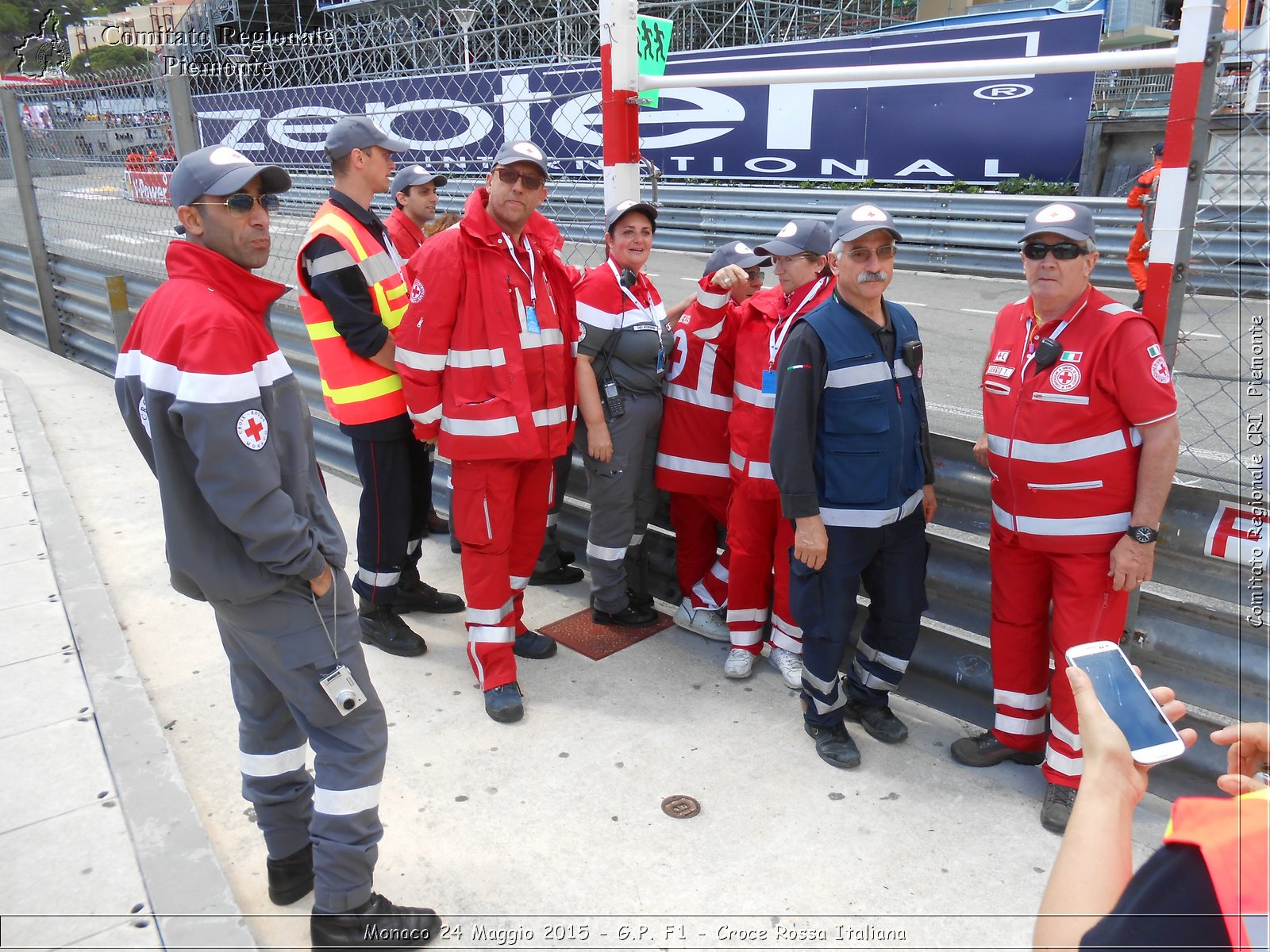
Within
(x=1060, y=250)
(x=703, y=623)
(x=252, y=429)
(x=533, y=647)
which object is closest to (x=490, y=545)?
(x=533, y=647)

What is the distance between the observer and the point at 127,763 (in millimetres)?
3027

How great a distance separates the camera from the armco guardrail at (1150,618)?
9.52 feet

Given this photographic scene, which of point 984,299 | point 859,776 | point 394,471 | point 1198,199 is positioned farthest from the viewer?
point 984,299

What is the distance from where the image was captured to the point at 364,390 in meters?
4.00

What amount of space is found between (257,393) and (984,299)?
1058 cm

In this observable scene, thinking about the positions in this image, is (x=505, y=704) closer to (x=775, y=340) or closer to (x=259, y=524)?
(x=259, y=524)

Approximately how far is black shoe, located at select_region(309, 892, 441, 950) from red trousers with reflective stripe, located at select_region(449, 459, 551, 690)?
3.96ft

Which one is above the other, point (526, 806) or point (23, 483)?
point (23, 483)

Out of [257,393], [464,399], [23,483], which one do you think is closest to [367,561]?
[464,399]

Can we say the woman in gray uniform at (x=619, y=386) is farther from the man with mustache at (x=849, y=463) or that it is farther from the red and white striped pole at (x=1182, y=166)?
the red and white striped pole at (x=1182, y=166)

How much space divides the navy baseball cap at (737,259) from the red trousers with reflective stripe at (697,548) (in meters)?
1.05

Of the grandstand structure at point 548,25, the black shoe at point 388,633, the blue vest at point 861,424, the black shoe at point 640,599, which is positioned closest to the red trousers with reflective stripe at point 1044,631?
the blue vest at point 861,424

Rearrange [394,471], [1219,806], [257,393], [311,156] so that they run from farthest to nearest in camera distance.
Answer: [311,156], [394,471], [257,393], [1219,806]

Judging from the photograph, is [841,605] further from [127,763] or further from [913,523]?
[127,763]
